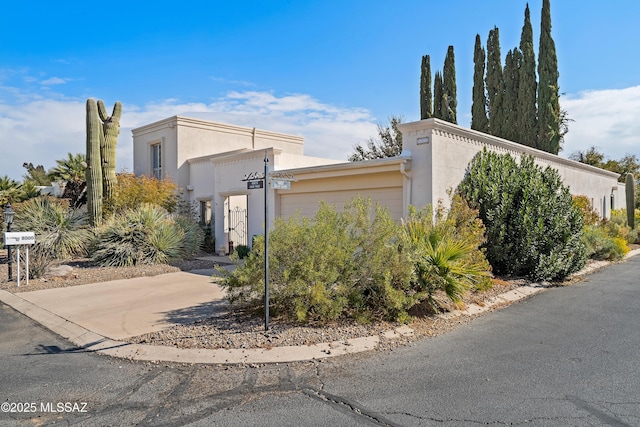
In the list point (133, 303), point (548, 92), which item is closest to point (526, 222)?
point (133, 303)

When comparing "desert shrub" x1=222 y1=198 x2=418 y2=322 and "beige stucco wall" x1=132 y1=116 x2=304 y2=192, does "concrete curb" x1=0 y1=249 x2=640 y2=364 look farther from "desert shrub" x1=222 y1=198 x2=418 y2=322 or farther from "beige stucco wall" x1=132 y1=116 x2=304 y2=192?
"beige stucco wall" x1=132 y1=116 x2=304 y2=192

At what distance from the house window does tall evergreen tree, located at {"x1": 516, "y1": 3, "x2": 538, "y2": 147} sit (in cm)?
2174

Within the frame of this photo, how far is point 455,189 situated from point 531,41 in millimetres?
22675

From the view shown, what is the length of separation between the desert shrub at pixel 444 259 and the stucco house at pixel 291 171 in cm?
230

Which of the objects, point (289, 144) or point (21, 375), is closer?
point (21, 375)

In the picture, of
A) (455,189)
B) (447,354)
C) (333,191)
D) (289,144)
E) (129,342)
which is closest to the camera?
(447,354)

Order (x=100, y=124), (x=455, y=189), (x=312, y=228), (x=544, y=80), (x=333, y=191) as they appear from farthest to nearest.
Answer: (x=544, y=80), (x=100, y=124), (x=333, y=191), (x=455, y=189), (x=312, y=228)

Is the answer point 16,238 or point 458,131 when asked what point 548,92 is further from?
point 16,238

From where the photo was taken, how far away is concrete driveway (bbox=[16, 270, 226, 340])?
689 cm

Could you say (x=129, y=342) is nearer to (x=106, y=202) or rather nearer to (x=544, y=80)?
(x=106, y=202)

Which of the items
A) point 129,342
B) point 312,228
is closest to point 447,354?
point 312,228

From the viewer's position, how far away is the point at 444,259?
7148mm

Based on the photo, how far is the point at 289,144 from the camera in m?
23.5

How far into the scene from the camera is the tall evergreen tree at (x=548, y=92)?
27.0 metres
